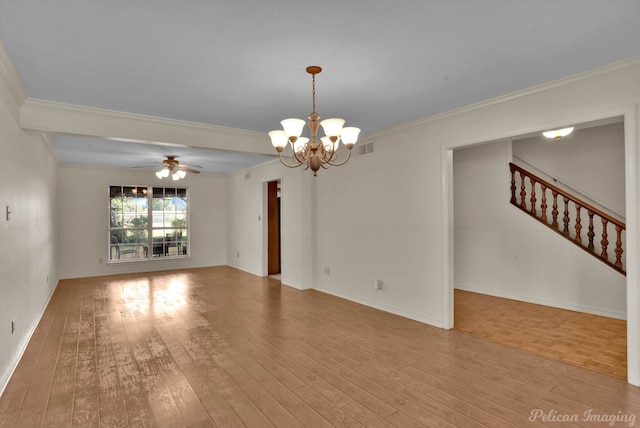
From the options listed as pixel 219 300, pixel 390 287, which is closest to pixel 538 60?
pixel 390 287

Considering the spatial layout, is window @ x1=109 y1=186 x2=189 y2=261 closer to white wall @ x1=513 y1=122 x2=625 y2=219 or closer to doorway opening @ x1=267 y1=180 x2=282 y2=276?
doorway opening @ x1=267 y1=180 x2=282 y2=276

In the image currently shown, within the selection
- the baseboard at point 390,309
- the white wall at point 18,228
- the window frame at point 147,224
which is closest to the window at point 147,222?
the window frame at point 147,224

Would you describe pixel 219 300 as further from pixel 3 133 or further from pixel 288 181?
pixel 3 133

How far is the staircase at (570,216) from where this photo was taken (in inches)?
188

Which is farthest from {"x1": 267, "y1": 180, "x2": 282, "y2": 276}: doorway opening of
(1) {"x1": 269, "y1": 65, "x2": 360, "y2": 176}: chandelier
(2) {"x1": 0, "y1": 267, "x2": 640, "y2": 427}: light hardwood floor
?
(1) {"x1": 269, "y1": 65, "x2": 360, "y2": 176}: chandelier

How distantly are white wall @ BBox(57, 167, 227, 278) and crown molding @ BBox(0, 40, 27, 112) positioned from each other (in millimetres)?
5117

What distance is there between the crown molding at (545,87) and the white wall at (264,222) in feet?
9.20

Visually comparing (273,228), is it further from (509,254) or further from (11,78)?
(11,78)

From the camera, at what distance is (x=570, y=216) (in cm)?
532

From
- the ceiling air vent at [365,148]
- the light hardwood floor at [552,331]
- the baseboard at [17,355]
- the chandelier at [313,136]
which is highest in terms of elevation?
the ceiling air vent at [365,148]

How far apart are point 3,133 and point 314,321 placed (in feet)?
12.3

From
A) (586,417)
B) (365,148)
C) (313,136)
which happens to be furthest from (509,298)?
(313,136)

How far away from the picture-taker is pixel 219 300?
18.6 ft

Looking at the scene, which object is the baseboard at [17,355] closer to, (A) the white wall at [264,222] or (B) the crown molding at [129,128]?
(B) the crown molding at [129,128]
